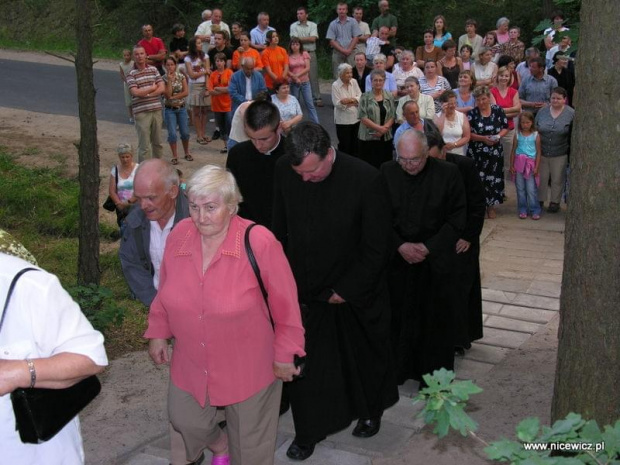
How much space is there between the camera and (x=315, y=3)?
2467cm

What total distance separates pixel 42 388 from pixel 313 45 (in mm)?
16613

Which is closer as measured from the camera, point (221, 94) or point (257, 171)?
point (257, 171)

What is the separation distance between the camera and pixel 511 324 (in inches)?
314

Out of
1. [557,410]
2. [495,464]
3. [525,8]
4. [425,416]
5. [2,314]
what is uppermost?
[525,8]

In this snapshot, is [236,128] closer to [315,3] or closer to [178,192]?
[178,192]

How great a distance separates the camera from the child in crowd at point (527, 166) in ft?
40.5

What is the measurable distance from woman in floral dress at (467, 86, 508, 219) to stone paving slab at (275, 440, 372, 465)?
7.38m

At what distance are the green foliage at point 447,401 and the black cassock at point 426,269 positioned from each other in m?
3.43

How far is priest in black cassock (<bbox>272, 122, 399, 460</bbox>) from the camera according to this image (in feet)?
17.5

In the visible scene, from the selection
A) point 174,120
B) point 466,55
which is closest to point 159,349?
point 174,120

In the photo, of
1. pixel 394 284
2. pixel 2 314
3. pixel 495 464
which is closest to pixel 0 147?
pixel 394 284

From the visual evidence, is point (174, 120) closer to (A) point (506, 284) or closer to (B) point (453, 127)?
(B) point (453, 127)

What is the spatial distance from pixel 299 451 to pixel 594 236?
230 centimetres

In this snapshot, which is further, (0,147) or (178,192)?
(0,147)
